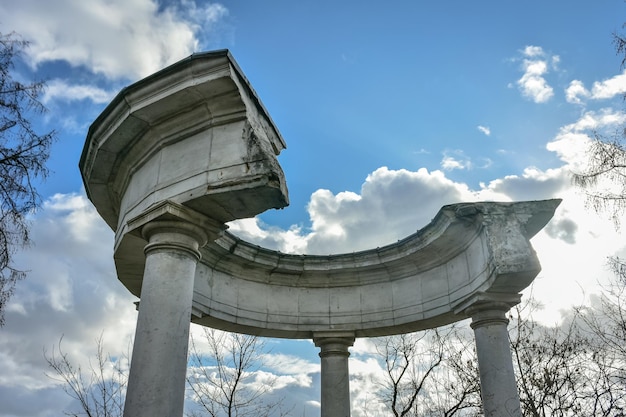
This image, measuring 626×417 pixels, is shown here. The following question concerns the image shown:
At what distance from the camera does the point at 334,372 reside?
20672 millimetres

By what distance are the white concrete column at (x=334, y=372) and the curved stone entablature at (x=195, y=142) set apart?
10.8 metres

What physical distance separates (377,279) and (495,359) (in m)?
6.02

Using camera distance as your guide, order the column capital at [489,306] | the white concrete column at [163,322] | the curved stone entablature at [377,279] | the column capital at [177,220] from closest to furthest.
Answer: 1. the white concrete column at [163,322]
2. the column capital at [177,220]
3. the curved stone entablature at [377,279]
4. the column capital at [489,306]

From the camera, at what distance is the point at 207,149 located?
11484 mm

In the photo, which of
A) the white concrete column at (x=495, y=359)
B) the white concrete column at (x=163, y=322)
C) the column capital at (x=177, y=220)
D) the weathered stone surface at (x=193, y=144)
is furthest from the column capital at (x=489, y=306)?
the white concrete column at (x=163, y=322)

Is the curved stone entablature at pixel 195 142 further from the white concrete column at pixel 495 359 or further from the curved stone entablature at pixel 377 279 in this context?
the white concrete column at pixel 495 359

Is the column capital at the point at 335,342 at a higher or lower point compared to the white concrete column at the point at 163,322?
higher

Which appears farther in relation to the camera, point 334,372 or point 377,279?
point 377,279

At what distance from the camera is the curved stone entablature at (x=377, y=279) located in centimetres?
1605

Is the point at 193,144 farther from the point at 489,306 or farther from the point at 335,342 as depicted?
the point at 335,342

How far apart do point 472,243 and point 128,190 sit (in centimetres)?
1125

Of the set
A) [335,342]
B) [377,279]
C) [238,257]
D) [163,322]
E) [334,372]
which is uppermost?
[238,257]

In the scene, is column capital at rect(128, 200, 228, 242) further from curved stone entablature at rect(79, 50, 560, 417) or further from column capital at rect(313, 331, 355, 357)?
column capital at rect(313, 331, 355, 357)

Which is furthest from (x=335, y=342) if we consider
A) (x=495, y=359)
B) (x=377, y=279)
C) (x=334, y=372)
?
(x=495, y=359)
